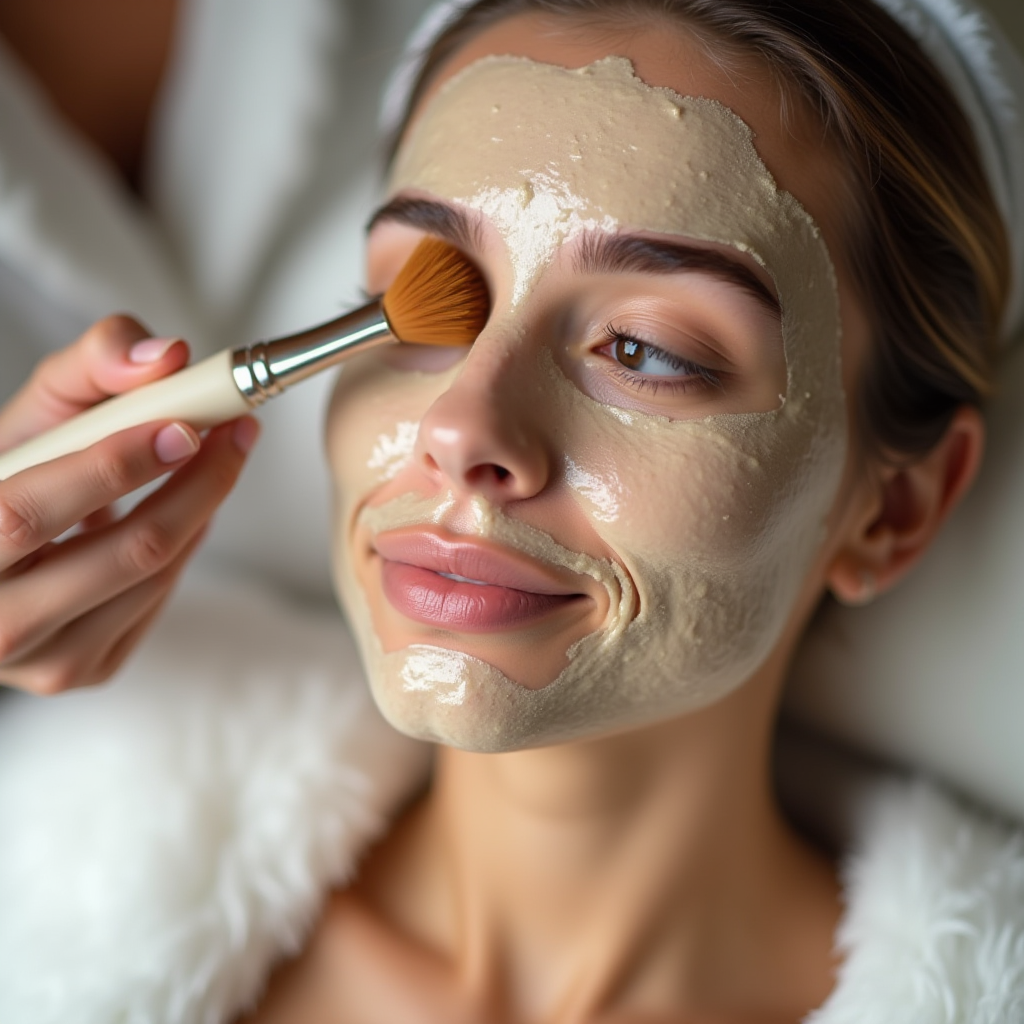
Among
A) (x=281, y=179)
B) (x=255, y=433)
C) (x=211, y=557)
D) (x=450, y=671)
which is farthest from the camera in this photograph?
(x=211, y=557)

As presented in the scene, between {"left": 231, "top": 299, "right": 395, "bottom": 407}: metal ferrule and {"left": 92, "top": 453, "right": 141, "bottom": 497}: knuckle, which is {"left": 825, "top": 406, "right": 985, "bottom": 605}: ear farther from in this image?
{"left": 92, "top": 453, "right": 141, "bottom": 497}: knuckle

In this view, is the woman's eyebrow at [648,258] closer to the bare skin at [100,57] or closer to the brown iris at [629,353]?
the brown iris at [629,353]

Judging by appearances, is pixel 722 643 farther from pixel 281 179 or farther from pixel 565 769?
pixel 281 179

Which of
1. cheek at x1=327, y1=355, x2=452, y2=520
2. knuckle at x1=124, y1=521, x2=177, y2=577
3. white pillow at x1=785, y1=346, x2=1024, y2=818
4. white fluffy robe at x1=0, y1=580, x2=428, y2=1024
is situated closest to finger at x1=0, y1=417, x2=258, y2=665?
knuckle at x1=124, y1=521, x2=177, y2=577

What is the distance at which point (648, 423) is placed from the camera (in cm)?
72

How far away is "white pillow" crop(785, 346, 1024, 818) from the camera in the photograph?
3.21 feet

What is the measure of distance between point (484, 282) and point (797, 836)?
2.16 feet

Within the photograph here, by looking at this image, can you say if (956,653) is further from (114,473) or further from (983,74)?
(114,473)

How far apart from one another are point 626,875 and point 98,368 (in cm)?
60

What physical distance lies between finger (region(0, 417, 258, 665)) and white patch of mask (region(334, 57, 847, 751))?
150mm

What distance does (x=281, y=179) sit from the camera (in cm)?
116

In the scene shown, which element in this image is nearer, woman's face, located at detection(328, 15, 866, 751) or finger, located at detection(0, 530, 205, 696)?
woman's face, located at detection(328, 15, 866, 751)

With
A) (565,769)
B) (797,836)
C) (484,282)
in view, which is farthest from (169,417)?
(797,836)

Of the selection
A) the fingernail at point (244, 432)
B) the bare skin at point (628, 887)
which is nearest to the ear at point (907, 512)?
the bare skin at point (628, 887)
